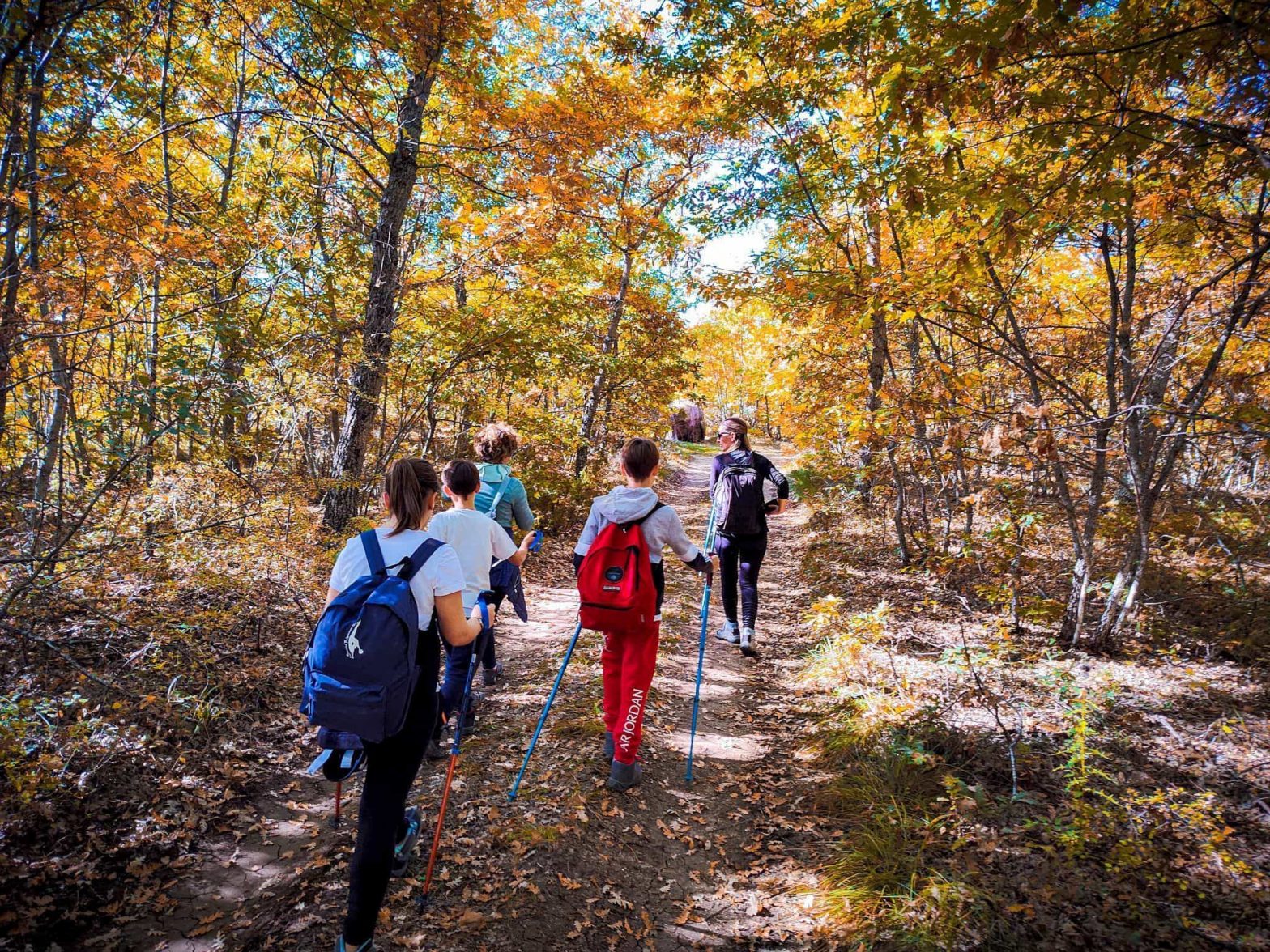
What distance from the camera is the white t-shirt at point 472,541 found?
12.9 ft

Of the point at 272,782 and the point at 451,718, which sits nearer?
the point at 272,782

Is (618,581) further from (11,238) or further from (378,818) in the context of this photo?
(11,238)

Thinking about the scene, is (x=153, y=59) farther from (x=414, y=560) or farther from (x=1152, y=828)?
(x=1152, y=828)

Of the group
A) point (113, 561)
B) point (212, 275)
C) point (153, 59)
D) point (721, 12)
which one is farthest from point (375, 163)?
point (113, 561)

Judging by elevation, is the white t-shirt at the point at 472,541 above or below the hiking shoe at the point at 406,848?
above

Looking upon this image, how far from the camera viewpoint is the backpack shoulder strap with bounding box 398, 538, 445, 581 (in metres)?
2.51

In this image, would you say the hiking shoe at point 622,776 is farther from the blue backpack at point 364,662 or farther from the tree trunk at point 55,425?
the tree trunk at point 55,425

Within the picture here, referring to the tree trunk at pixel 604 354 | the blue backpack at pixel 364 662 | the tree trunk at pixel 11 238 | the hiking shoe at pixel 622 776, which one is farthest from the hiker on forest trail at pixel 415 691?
the tree trunk at pixel 604 354

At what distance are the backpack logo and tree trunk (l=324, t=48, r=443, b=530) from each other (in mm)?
5628

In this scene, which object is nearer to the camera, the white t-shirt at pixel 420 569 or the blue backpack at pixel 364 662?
the blue backpack at pixel 364 662

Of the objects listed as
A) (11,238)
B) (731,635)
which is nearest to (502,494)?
(731,635)

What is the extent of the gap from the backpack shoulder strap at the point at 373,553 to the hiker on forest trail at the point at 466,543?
1.28m

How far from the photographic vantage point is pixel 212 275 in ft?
20.5

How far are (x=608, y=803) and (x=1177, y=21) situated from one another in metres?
5.98
